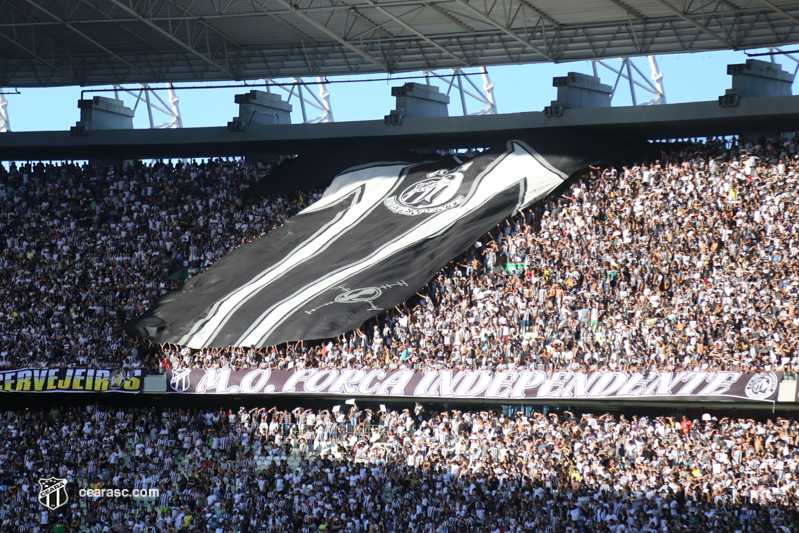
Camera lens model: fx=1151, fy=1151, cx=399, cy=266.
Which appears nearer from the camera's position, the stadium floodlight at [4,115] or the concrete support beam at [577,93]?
the concrete support beam at [577,93]

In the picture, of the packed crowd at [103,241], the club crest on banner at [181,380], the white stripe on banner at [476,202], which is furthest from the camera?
the packed crowd at [103,241]

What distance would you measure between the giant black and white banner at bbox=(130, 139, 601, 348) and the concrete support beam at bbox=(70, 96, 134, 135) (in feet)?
32.5

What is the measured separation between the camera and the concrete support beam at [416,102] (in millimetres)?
38469

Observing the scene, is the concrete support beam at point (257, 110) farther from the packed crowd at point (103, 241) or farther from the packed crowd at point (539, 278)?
the packed crowd at point (539, 278)

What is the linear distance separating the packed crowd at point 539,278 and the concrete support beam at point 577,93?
2.99 metres

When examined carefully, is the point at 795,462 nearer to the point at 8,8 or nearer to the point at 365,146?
the point at 365,146

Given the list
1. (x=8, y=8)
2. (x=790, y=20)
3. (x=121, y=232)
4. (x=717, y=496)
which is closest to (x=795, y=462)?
(x=717, y=496)

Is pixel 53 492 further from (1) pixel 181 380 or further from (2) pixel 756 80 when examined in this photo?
(2) pixel 756 80

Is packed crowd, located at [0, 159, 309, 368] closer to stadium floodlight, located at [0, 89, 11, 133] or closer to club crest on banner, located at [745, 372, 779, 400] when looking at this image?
stadium floodlight, located at [0, 89, 11, 133]

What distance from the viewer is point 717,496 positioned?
77.0 feet

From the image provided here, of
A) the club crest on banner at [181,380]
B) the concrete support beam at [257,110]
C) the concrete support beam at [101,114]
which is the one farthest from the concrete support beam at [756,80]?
the concrete support beam at [101,114]

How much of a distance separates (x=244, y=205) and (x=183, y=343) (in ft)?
26.0

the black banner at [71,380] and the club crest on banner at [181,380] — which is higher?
the black banner at [71,380]

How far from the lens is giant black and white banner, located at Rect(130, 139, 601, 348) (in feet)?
105
